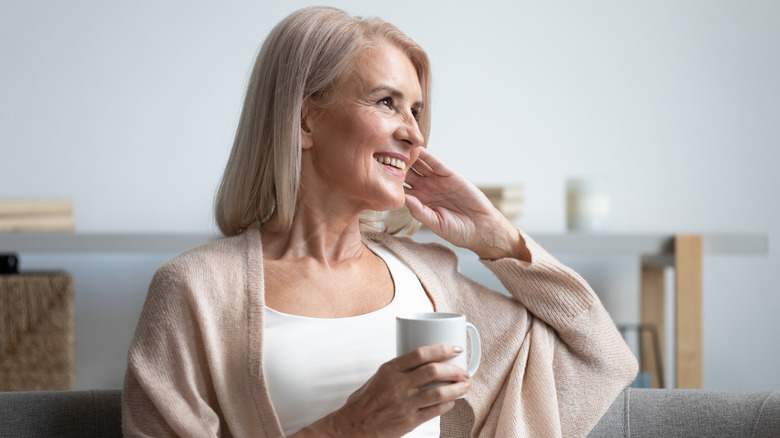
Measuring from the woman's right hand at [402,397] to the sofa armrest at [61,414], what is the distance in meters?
0.38

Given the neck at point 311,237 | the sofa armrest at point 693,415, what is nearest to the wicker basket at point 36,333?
the neck at point 311,237

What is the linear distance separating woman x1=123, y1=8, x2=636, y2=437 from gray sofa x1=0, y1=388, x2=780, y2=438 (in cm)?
5

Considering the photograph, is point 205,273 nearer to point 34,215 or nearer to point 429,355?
point 429,355

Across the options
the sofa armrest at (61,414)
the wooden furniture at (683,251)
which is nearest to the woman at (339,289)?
the sofa armrest at (61,414)

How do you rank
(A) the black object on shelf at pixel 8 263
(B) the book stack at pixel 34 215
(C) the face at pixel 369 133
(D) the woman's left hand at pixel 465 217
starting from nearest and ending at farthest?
(C) the face at pixel 369 133 → (D) the woman's left hand at pixel 465 217 → (B) the book stack at pixel 34 215 → (A) the black object on shelf at pixel 8 263

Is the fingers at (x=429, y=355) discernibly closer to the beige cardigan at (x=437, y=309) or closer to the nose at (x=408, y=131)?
the beige cardigan at (x=437, y=309)

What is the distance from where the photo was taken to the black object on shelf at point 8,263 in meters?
2.37

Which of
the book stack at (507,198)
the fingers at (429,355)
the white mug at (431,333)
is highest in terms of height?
the book stack at (507,198)

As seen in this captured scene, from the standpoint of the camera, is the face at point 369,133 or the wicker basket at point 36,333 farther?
the wicker basket at point 36,333

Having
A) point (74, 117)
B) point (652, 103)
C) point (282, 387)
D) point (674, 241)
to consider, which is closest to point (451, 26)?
point (652, 103)

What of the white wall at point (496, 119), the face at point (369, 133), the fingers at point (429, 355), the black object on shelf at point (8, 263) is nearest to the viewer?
the fingers at point (429, 355)

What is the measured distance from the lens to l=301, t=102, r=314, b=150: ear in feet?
4.29

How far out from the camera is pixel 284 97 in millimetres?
1278

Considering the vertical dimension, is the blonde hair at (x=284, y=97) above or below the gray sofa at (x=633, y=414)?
above
